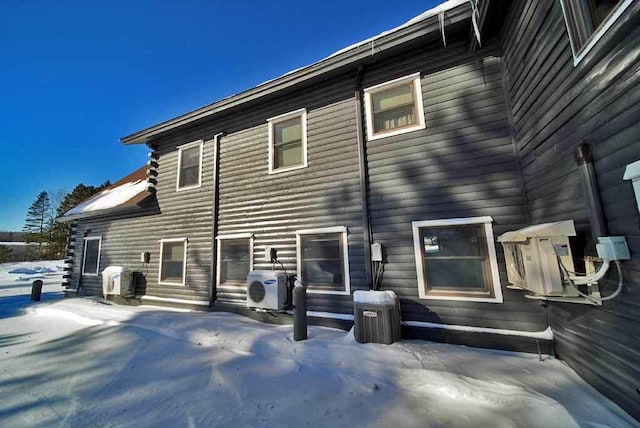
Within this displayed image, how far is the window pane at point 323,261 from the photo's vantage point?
5.27 metres

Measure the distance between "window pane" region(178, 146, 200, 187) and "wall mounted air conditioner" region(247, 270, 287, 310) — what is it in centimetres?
376

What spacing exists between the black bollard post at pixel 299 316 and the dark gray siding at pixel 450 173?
152cm

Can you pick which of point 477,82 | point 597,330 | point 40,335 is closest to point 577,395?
point 597,330

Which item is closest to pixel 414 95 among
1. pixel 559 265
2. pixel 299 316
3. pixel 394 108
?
pixel 394 108

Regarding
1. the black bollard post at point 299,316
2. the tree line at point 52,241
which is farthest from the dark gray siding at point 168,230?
the tree line at point 52,241

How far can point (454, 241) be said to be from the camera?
14.4 feet

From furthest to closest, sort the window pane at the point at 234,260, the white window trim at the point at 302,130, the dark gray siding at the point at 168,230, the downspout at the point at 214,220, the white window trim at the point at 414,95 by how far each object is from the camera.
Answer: the dark gray siding at the point at 168,230
the downspout at the point at 214,220
the window pane at the point at 234,260
the white window trim at the point at 302,130
the white window trim at the point at 414,95

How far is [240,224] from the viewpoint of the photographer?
6.42 metres

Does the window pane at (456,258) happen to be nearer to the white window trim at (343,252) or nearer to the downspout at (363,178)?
the downspout at (363,178)

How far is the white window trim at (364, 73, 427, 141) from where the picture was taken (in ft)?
15.7

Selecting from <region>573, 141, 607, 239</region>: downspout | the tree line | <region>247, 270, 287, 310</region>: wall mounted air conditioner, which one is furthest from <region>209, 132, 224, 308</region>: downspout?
the tree line

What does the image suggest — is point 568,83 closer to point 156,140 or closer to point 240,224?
point 240,224

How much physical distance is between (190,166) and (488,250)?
25.4 feet

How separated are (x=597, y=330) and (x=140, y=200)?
32.6ft
